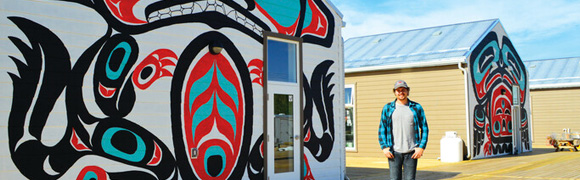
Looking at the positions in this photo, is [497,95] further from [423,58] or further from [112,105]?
[112,105]

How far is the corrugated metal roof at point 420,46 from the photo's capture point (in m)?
16.3

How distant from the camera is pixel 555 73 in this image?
2570cm

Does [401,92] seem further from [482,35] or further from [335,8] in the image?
[482,35]

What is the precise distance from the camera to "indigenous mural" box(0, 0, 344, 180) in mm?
6254

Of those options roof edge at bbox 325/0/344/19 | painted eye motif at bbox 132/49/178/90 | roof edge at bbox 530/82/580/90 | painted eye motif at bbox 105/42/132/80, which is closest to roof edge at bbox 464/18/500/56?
roof edge at bbox 325/0/344/19

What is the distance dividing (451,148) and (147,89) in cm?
975

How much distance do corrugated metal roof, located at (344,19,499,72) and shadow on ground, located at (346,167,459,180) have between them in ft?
→ 16.0

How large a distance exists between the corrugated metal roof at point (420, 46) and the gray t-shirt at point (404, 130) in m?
10.5

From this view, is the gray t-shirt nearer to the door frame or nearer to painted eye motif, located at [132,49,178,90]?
painted eye motif, located at [132,49,178,90]

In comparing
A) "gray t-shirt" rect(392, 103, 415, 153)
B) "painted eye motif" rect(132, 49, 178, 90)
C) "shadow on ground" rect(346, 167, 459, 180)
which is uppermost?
"painted eye motif" rect(132, 49, 178, 90)

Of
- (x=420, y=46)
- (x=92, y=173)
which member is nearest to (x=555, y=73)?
(x=420, y=46)

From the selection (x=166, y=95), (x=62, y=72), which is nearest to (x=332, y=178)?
(x=166, y=95)

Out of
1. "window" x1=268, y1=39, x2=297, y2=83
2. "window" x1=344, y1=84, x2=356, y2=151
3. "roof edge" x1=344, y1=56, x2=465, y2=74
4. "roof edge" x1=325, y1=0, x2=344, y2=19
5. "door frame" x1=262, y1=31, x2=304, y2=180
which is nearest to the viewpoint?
"door frame" x1=262, y1=31, x2=304, y2=180

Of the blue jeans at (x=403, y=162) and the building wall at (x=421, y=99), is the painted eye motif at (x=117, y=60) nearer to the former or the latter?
the blue jeans at (x=403, y=162)
